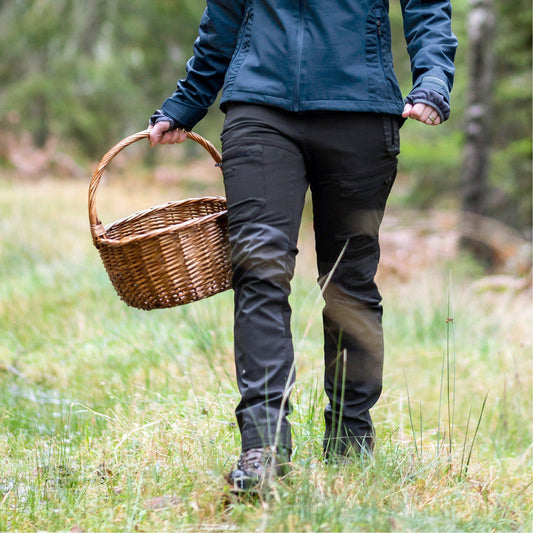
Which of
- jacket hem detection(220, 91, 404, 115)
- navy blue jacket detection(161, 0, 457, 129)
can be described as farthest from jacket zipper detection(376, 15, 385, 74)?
jacket hem detection(220, 91, 404, 115)

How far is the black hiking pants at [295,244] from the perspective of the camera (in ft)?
7.32

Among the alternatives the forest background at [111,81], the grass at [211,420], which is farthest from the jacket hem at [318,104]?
the forest background at [111,81]

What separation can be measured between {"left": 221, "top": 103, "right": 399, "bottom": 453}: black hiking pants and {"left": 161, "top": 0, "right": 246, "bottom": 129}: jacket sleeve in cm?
32

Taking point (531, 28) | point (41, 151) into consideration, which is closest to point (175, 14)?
point (41, 151)

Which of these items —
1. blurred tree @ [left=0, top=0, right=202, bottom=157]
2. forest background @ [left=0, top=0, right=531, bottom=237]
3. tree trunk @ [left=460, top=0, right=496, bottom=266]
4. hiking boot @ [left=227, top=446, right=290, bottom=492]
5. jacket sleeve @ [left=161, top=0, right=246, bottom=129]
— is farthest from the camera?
blurred tree @ [left=0, top=0, right=202, bottom=157]

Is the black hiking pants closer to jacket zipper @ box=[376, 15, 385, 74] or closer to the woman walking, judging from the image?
the woman walking

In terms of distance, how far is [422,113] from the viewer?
2260mm

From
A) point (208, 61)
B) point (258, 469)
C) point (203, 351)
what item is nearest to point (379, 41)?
point (208, 61)

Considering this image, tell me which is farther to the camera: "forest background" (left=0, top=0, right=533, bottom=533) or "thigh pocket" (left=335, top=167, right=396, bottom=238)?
"thigh pocket" (left=335, top=167, right=396, bottom=238)

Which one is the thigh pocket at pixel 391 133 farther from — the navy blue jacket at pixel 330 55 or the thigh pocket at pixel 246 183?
the thigh pocket at pixel 246 183

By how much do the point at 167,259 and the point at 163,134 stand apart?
1.61 ft

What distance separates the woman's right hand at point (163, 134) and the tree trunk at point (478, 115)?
5.86 m

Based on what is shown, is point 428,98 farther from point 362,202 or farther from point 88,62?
point 88,62

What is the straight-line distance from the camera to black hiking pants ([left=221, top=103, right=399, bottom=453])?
7.32ft
